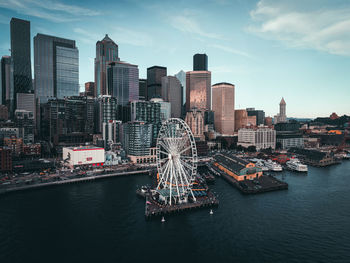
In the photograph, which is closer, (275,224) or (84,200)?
(275,224)

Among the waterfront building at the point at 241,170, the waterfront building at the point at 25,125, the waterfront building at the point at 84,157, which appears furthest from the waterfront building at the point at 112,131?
the waterfront building at the point at 241,170

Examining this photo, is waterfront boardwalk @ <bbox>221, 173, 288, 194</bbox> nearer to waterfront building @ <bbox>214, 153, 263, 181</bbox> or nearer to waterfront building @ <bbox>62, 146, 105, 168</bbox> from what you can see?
waterfront building @ <bbox>214, 153, 263, 181</bbox>

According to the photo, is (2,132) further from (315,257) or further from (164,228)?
(315,257)

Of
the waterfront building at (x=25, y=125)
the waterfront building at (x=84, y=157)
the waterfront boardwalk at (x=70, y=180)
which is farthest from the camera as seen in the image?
the waterfront building at (x=25, y=125)

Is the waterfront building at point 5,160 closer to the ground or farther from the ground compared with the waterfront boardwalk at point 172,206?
farther from the ground

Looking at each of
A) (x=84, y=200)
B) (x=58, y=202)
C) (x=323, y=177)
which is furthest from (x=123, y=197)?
(x=323, y=177)

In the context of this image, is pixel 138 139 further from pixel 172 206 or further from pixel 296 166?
pixel 296 166

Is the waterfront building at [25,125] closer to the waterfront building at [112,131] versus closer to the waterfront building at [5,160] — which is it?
the waterfront building at [112,131]
